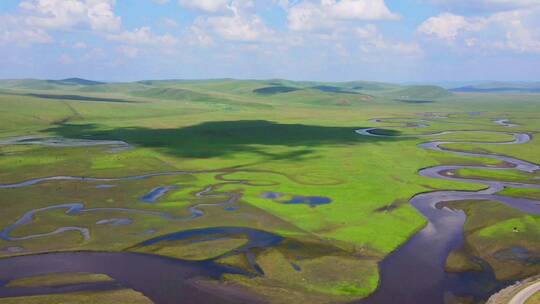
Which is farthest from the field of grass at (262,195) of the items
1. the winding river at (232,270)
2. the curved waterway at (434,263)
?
the winding river at (232,270)

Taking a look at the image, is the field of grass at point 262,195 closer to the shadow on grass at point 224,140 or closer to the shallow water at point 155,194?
the shadow on grass at point 224,140

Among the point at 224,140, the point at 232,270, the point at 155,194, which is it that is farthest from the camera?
the point at 224,140

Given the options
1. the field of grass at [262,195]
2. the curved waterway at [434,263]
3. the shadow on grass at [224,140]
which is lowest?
the curved waterway at [434,263]

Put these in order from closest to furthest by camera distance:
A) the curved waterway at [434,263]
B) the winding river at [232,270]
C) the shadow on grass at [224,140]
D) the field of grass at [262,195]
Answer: the winding river at [232,270] → the curved waterway at [434,263] → the field of grass at [262,195] → the shadow on grass at [224,140]

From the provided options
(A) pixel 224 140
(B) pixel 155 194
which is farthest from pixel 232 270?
(A) pixel 224 140

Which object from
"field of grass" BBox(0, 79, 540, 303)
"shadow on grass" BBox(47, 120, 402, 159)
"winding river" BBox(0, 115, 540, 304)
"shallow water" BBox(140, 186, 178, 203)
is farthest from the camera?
"shadow on grass" BBox(47, 120, 402, 159)

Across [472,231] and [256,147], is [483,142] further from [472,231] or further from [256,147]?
[472,231]

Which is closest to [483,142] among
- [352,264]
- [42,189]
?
[352,264]

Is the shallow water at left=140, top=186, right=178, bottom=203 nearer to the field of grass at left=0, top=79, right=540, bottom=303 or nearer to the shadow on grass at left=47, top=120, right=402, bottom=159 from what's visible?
the field of grass at left=0, top=79, right=540, bottom=303

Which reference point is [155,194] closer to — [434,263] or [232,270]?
[232,270]

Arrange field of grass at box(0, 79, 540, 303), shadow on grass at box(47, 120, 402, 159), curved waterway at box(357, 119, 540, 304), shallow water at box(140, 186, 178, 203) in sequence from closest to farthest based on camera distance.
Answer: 1. curved waterway at box(357, 119, 540, 304)
2. field of grass at box(0, 79, 540, 303)
3. shallow water at box(140, 186, 178, 203)
4. shadow on grass at box(47, 120, 402, 159)

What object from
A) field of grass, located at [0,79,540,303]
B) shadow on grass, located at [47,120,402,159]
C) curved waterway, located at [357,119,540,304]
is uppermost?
shadow on grass, located at [47,120,402,159]

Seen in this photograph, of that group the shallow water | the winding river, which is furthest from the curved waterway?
the shallow water
